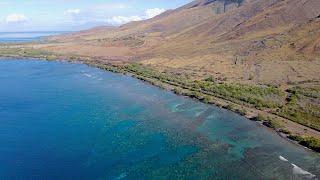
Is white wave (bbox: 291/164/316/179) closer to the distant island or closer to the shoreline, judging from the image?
the shoreline

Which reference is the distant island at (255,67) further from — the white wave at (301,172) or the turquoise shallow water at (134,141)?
the white wave at (301,172)

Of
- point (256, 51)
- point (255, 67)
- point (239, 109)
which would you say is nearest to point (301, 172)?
point (239, 109)

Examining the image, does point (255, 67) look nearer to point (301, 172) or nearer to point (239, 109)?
point (239, 109)

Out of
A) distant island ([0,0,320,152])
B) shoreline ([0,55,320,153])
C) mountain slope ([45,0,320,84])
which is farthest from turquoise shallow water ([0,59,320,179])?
mountain slope ([45,0,320,84])

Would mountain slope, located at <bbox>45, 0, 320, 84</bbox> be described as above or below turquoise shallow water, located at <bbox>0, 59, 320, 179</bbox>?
above

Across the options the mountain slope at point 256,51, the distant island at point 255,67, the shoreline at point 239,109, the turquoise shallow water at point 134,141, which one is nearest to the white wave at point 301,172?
the turquoise shallow water at point 134,141

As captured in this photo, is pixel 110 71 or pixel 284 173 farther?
pixel 110 71

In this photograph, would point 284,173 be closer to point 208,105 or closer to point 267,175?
point 267,175

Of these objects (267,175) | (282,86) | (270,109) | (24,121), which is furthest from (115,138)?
(282,86)

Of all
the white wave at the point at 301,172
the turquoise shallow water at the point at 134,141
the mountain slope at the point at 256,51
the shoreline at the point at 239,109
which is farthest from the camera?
the mountain slope at the point at 256,51
